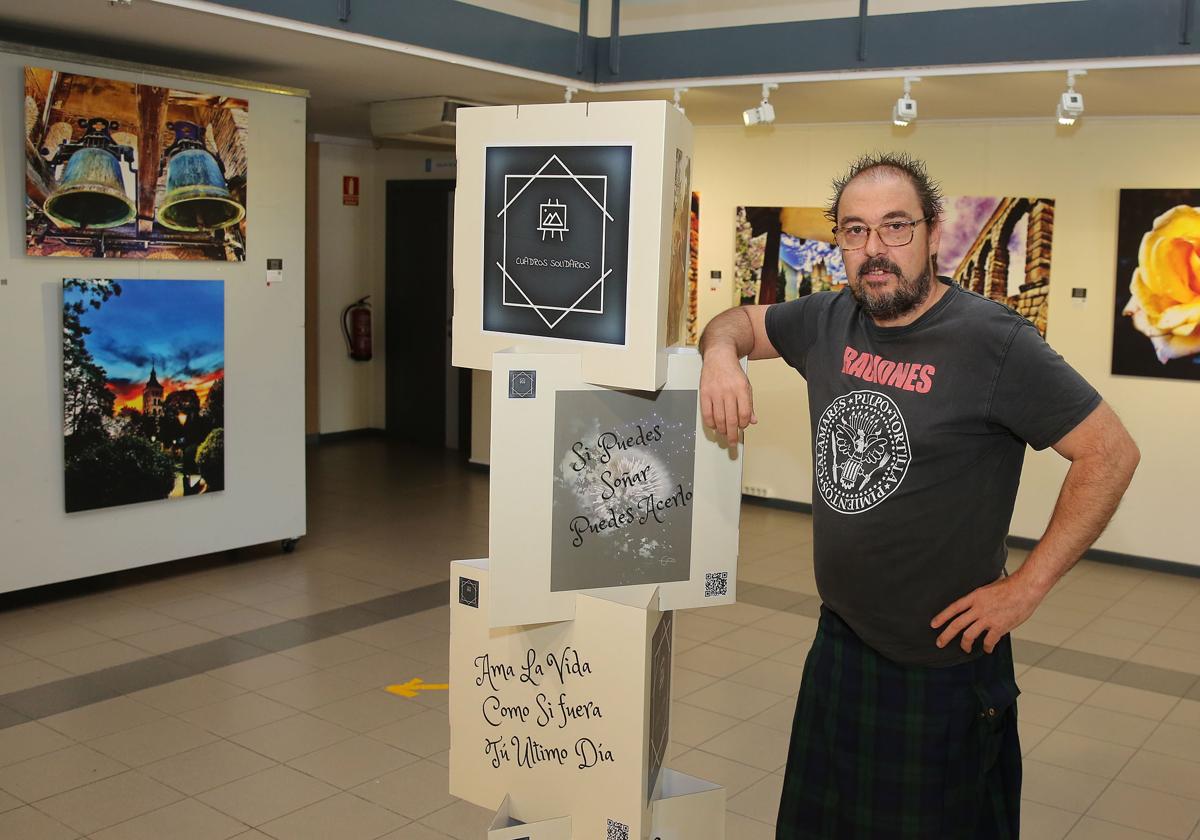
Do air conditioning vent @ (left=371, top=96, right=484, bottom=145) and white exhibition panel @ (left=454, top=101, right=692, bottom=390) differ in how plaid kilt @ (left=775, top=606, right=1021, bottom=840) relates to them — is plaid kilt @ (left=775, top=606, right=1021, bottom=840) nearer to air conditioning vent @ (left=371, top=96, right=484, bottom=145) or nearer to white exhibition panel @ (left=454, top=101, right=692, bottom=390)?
white exhibition panel @ (left=454, top=101, right=692, bottom=390)

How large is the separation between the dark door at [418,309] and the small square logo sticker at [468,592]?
7.65 meters

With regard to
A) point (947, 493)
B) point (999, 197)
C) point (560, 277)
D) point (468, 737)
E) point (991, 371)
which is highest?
point (999, 197)

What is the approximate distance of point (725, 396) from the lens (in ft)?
7.55

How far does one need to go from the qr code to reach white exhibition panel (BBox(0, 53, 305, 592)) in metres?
4.07

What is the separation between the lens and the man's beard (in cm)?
220

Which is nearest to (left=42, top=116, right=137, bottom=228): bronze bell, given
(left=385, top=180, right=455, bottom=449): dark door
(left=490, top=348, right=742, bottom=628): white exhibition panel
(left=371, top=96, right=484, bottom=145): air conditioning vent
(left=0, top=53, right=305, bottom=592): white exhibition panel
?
(left=0, top=53, right=305, bottom=592): white exhibition panel

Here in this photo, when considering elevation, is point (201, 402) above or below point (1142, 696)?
above

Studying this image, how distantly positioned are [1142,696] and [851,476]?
11.0 feet

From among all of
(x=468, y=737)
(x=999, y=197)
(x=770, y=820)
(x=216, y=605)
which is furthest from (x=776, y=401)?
(x=468, y=737)

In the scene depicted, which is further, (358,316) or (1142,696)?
(358,316)

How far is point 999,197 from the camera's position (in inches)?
286

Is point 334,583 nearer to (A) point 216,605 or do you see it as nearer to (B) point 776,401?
(A) point 216,605

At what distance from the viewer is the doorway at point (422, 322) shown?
10.0 metres

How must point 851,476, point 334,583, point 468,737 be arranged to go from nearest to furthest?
point 851,476 → point 468,737 → point 334,583
